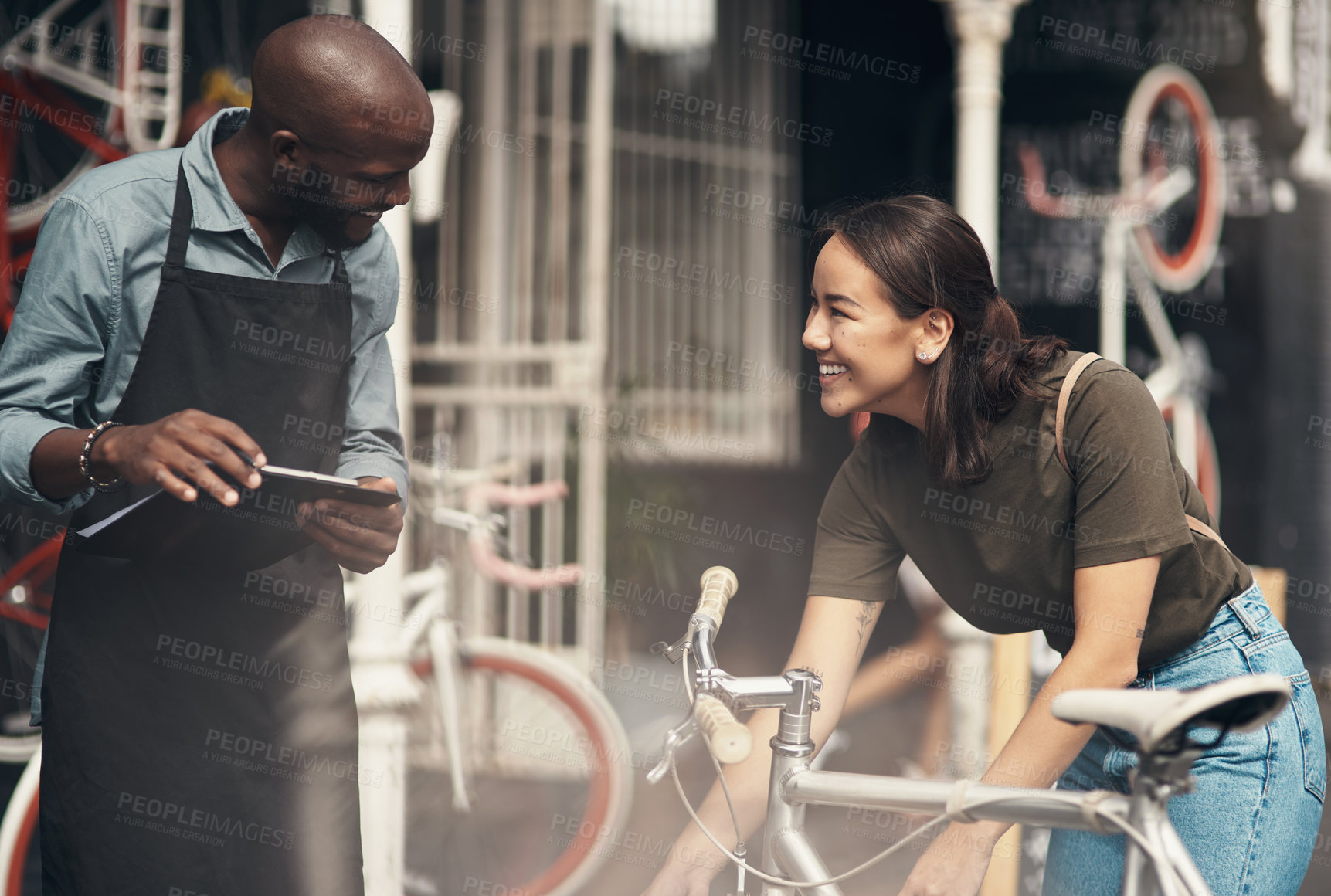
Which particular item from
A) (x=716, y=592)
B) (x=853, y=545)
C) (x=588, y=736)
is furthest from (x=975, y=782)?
(x=588, y=736)

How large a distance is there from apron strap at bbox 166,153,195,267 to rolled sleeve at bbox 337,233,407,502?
0.27 metres

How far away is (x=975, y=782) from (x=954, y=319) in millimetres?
739

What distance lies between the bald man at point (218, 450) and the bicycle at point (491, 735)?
1681 mm

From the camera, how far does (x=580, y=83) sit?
15.2 ft

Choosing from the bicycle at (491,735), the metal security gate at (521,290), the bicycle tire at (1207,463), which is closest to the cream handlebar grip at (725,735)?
the bicycle at (491,735)

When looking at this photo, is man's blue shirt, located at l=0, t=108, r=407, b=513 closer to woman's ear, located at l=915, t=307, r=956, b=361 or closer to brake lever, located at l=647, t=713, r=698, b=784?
brake lever, located at l=647, t=713, r=698, b=784

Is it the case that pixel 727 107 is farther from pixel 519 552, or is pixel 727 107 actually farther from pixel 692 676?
pixel 692 676

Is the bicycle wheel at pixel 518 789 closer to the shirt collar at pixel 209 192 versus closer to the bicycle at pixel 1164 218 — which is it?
the shirt collar at pixel 209 192

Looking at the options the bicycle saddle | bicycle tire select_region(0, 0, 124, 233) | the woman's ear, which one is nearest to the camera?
the bicycle saddle

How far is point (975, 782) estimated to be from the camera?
1438mm

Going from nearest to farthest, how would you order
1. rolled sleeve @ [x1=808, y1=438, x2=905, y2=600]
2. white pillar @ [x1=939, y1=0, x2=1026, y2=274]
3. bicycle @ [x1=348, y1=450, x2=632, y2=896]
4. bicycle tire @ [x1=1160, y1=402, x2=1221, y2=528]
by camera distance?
rolled sleeve @ [x1=808, y1=438, x2=905, y2=600] → bicycle @ [x1=348, y1=450, x2=632, y2=896] → white pillar @ [x1=939, y1=0, x2=1026, y2=274] → bicycle tire @ [x1=1160, y1=402, x2=1221, y2=528]

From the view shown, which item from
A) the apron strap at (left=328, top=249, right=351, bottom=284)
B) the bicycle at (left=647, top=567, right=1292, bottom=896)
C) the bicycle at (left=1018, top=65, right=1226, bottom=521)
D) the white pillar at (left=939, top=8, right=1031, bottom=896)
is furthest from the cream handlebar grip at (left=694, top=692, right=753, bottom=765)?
the bicycle at (left=1018, top=65, right=1226, bottom=521)

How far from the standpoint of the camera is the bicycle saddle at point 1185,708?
1.24 meters

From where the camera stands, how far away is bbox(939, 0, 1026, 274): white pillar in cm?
398
